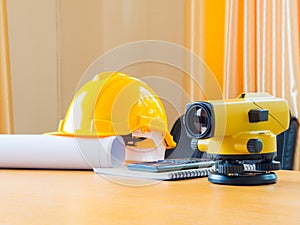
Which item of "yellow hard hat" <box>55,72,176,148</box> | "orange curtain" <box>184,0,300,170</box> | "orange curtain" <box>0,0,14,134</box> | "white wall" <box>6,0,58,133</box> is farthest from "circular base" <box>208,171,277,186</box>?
"white wall" <box>6,0,58,133</box>

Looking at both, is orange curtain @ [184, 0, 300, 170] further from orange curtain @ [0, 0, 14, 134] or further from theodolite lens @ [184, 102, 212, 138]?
theodolite lens @ [184, 102, 212, 138]

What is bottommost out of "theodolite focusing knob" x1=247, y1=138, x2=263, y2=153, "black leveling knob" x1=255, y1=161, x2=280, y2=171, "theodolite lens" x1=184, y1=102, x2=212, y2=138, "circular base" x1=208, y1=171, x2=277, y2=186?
"circular base" x1=208, y1=171, x2=277, y2=186

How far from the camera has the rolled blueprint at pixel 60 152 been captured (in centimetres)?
136

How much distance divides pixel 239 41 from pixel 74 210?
1.83 metres

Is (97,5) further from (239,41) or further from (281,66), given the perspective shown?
(281,66)

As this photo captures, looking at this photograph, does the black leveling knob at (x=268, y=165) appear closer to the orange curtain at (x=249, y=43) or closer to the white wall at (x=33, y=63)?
the orange curtain at (x=249, y=43)

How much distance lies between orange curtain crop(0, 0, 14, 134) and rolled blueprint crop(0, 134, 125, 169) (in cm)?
122

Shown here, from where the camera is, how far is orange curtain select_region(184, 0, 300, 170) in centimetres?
230

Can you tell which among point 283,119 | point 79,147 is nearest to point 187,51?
point 79,147

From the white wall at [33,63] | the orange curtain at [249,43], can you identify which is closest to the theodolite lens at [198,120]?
the orange curtain at [249,43]

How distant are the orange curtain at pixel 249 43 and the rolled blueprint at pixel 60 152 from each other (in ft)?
3.46

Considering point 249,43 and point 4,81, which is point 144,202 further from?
point 4,81

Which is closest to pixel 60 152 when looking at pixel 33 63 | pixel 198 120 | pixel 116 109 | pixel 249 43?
pixel 116 109

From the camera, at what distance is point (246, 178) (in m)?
1.09
